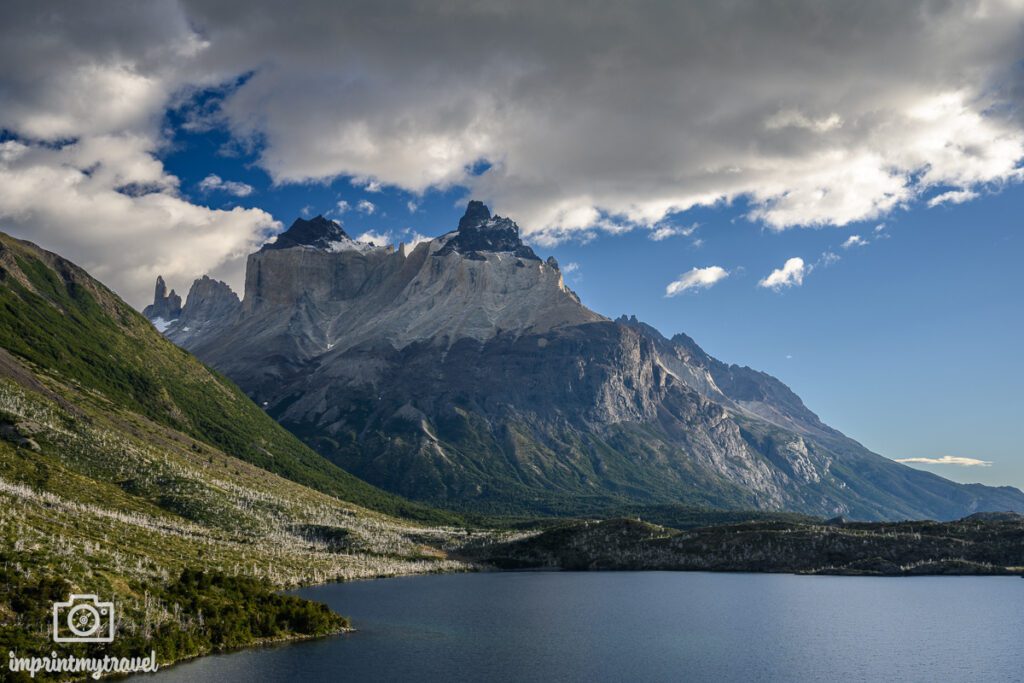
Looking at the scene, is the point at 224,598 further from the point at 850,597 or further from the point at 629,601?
the point at 850,597

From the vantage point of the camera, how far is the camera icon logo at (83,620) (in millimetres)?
90188

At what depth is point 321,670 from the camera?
101125 mm

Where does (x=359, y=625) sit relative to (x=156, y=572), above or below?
below

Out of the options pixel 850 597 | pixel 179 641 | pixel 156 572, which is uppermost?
pixel 156 572

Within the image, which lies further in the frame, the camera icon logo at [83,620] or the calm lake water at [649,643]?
the calm lake water at [649,643]

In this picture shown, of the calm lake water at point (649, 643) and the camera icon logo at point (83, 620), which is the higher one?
the camera icon logo at point (83, 620)

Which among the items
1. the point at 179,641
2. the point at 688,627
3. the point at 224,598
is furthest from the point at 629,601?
the point at 179,641

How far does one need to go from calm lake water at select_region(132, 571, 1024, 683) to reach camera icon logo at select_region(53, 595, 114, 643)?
919cm

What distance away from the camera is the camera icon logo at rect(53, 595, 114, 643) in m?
90.2

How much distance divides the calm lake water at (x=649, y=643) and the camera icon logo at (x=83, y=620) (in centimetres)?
919

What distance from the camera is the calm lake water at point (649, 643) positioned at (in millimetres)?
104688

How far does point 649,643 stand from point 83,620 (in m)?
81.0

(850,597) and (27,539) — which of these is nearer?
(27,539)

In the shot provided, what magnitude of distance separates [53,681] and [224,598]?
3601 cm
